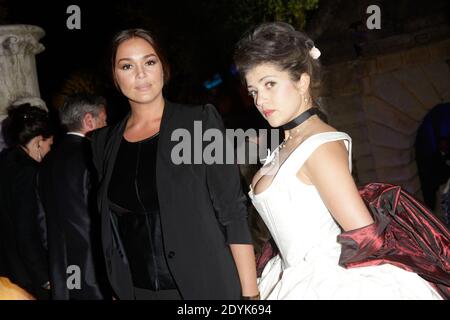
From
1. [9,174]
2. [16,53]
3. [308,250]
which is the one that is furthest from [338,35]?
[308,250]

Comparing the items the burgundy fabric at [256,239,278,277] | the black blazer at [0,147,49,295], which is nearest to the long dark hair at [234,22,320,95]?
the burgundy fabric at [256,239,278,277]

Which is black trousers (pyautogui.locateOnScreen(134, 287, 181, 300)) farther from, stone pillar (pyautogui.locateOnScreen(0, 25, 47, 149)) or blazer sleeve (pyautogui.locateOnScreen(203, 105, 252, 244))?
stone pillar (pyautogui.locateOnScreen(0, 25, 47, 149))

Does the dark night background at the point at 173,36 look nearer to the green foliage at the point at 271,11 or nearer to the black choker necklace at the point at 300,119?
the green foliage at the point at 271,11

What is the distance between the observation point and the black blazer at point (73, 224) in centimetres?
314

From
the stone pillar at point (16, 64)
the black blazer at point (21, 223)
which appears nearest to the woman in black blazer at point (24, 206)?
the black blazer at point (21, 223)

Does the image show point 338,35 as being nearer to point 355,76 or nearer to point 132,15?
point 355,76

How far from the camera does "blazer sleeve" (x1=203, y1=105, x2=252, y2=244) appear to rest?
1822 millimetres

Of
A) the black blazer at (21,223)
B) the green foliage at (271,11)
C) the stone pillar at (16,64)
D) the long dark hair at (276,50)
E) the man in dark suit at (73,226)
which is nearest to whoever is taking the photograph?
the long dark hair at (276,50)

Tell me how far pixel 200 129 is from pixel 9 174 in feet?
7.59

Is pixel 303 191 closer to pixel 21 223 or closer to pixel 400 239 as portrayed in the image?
pixel 400 239

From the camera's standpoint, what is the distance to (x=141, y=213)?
74.1 inches

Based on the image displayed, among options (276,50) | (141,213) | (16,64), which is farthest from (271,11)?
(141,213)

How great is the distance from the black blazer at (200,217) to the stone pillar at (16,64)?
2.89m

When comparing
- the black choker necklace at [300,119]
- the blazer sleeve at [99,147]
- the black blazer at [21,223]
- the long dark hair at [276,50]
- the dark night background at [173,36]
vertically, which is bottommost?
the black blazer at [21,223]
